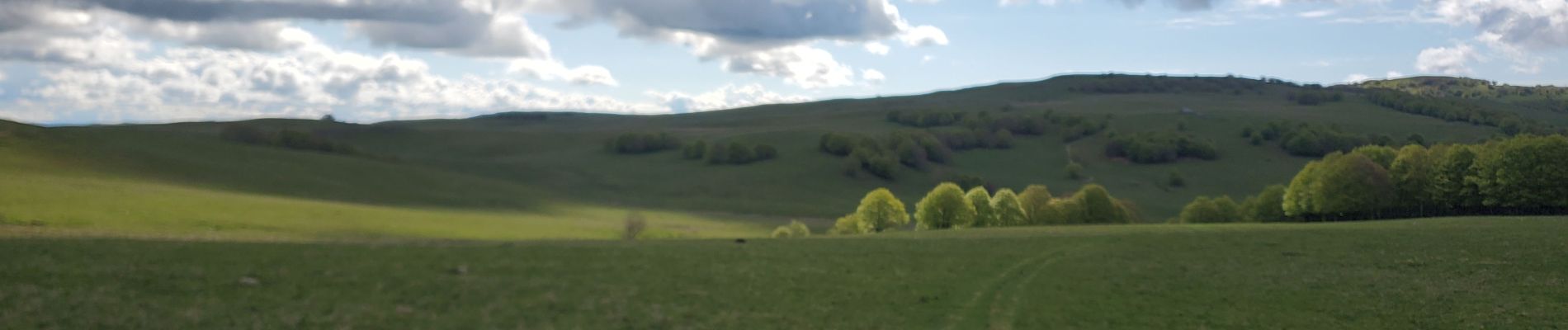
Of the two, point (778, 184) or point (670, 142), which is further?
point (670, 142)

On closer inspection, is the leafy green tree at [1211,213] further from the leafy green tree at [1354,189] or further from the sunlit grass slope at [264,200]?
the sunlit grass slope at [264,200]

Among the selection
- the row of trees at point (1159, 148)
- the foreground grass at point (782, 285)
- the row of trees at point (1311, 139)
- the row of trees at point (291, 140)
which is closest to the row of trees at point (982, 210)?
the foreground grass at point (782, 285)

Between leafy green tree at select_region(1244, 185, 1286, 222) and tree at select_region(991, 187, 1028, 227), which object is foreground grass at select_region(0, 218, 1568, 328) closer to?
tree at select_region(991, 187, 1028, 227)

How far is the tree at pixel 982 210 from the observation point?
7731cm

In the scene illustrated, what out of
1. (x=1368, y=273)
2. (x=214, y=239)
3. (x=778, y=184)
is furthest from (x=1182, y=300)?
(x=778, y=184)

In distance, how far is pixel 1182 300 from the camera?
30.6 metres

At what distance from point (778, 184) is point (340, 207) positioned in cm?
8320

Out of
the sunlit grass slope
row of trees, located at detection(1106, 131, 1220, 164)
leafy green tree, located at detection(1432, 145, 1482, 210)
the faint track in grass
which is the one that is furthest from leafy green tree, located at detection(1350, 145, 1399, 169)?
row of trees, located at detection(1106, 131, 1220, 164)

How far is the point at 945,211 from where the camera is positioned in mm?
75750

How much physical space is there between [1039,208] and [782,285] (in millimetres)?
57530

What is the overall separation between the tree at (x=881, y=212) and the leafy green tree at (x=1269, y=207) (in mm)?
31021

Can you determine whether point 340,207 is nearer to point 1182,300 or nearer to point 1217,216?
point 1182,300

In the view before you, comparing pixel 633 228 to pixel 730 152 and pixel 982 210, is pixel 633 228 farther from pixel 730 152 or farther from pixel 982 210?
pixel 730 152

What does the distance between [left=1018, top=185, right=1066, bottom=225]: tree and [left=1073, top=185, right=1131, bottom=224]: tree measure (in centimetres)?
205
